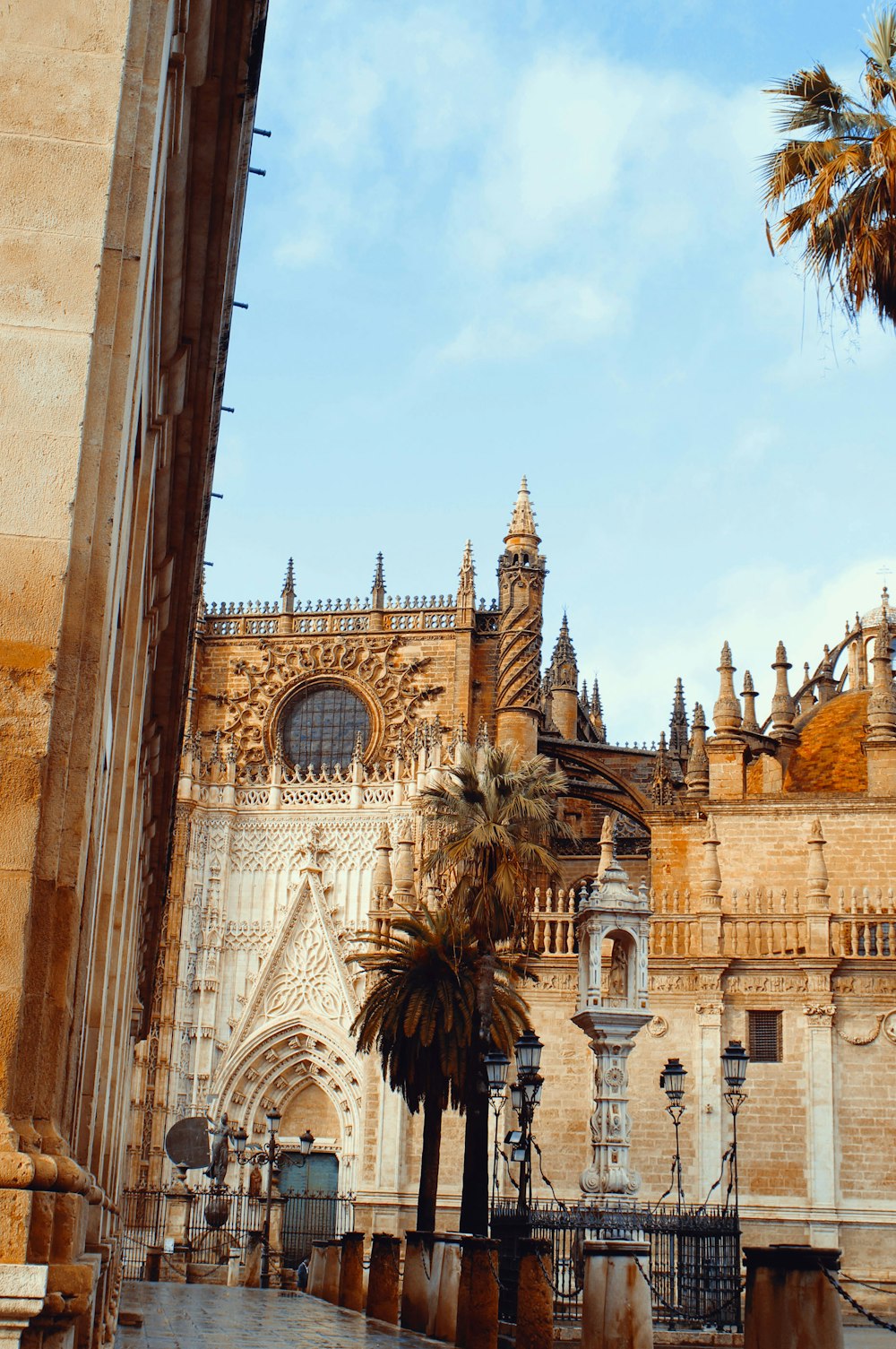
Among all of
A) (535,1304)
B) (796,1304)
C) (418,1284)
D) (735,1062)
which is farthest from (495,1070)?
(796,1304)

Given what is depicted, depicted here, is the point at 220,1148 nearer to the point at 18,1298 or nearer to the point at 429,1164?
the point at 429,1164

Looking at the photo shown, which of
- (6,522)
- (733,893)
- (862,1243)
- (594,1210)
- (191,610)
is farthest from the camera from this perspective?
(733,893)

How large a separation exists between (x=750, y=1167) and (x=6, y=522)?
1059 inches

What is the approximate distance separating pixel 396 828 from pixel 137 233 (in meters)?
35.4

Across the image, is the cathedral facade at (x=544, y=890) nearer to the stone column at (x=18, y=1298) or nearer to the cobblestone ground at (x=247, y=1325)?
the cobblestone ground at (x=247, y=1325)

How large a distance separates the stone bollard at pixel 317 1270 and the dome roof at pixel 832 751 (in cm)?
1641

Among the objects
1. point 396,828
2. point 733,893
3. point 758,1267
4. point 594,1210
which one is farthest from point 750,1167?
point 758,1267

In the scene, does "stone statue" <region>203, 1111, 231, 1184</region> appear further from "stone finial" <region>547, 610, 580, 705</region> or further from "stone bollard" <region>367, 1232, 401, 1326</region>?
"stone finial" <region>547, 610, 580, 705</region>

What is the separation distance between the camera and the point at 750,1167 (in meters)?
29.2

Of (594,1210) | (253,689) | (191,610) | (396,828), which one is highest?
(253,689)

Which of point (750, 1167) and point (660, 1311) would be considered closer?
point (660, 1311)

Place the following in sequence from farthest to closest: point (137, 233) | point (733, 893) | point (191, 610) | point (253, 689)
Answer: point (253, 689) → point (733, 893) → point (191, 610) → point (137, 233)

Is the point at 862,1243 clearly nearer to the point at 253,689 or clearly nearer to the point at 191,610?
the point at 191,610

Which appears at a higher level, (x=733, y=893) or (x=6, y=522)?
(x=733, y=893)
